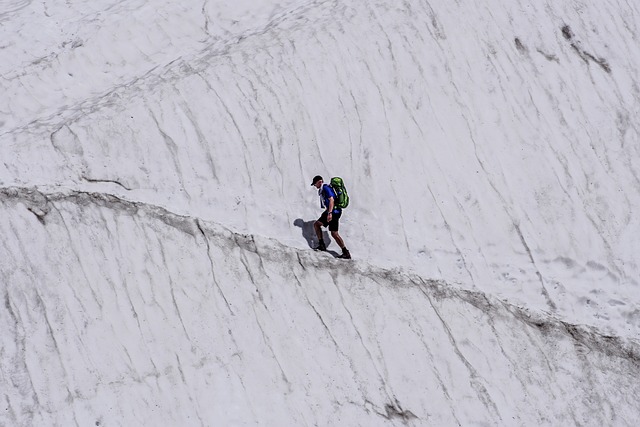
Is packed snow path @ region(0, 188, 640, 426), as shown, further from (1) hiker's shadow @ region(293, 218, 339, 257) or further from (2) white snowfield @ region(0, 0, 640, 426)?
(1) hiker's shadow @ region(293, 218, 339, 257)

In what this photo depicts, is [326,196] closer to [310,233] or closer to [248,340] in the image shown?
[310,233]

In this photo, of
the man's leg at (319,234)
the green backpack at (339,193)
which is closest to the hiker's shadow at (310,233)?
the man's leg at (319,234)

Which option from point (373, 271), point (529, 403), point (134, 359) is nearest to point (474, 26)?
point (373, 271)

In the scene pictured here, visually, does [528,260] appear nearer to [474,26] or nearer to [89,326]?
Answer: [474,26]

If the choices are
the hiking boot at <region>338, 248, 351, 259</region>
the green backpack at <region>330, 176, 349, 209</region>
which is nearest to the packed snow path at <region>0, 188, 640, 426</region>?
the hiking boot at <region>338, 248, 351, 259</region>

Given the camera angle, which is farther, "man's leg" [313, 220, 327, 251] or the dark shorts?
"man's leg" [313, 220, 327, 251]

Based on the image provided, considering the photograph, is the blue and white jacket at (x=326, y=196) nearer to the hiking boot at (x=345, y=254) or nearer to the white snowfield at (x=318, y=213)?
the hiking boot at (x=345, y=254)
